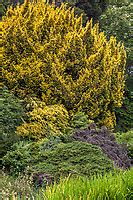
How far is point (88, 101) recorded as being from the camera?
12180 mm

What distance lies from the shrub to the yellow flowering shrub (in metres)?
1.20

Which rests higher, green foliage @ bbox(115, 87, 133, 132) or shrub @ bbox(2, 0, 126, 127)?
shrub @ bbox(2, 0, 126, 127)

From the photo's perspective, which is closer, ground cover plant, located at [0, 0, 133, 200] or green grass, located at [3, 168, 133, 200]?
green grass, located at [3, 168, 133, 200]

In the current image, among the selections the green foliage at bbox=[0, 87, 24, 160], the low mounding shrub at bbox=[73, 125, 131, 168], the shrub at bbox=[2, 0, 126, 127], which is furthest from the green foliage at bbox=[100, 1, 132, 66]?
the low mounding shrub at bbox=[73, 125, 131, 168]

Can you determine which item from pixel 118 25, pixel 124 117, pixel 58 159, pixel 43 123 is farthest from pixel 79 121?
pixel 118 25

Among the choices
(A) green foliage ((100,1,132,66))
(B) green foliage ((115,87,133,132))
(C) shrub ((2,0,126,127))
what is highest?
(A) green foliage ((100,1,132,66))

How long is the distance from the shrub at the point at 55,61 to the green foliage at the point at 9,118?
1.16 m

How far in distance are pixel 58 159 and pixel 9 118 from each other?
8.42 ft

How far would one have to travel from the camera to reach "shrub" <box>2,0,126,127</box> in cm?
1185

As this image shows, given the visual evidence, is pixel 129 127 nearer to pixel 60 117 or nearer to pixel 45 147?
pixel 60 117

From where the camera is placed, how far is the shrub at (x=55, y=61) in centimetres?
1185

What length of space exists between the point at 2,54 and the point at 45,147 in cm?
431

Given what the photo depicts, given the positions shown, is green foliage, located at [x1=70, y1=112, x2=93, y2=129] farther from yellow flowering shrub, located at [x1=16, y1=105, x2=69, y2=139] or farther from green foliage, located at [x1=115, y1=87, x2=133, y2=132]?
green foliage, located at [x1=115, y1=87, x2=133, y2=132]

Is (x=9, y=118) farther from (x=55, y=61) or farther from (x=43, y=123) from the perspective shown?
(x=55, y=61)
